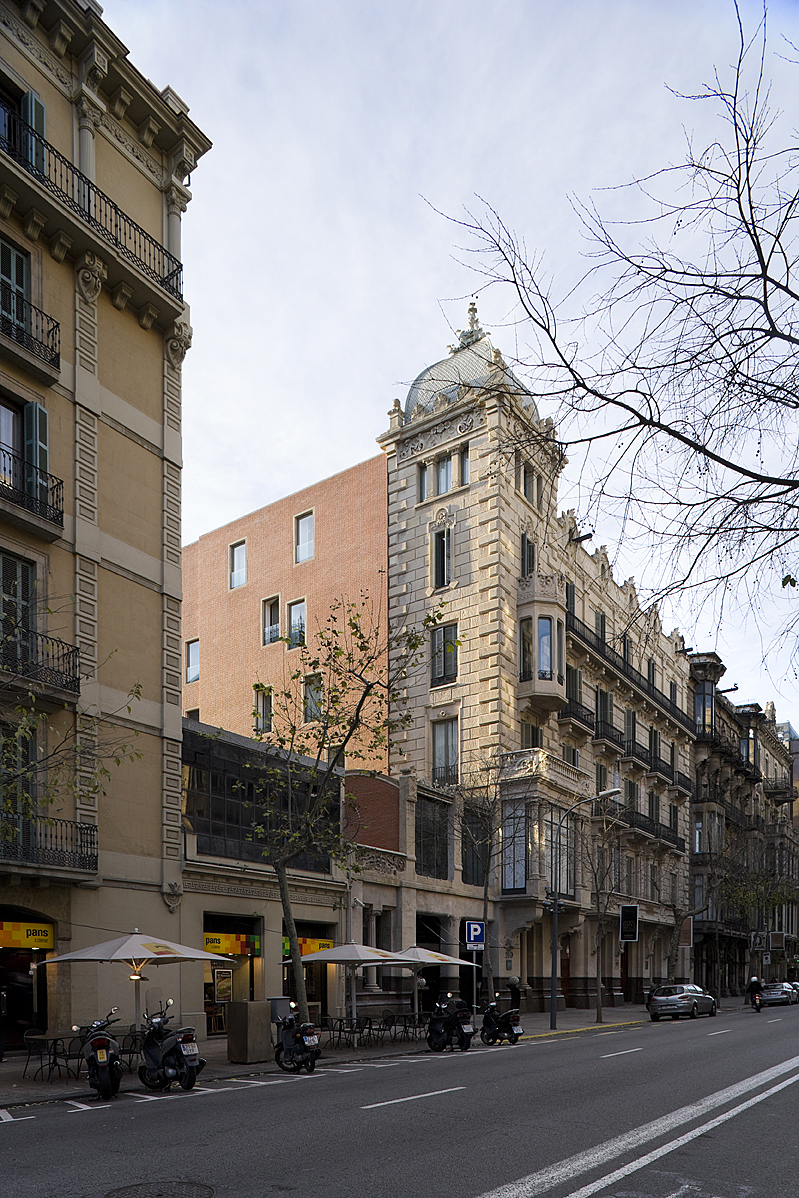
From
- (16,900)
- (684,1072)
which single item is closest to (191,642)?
(16,900)

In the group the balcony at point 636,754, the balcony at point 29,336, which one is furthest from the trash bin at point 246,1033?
the balcony at point 636,754

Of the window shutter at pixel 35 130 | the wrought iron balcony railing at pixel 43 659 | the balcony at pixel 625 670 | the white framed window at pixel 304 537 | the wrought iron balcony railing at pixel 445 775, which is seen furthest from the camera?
the white framed window at pixel 304 537

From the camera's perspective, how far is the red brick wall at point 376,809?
36.3 metres

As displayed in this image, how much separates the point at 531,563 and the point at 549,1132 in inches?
1336

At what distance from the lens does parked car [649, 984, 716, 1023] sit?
41.7 meters

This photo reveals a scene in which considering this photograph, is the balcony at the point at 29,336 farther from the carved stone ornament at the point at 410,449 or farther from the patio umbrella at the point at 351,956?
the carved stone ornament at the point at 410,449

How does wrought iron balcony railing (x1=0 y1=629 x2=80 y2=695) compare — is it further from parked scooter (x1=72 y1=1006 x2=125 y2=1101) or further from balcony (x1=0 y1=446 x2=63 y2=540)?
parked scooter (x1=72 y1=1006 x2=125 y2=1101)

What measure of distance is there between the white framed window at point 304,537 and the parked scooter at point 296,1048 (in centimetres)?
2989

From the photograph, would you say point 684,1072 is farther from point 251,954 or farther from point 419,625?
point 419,625

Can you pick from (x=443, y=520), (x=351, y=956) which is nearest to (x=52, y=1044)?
(x=351, y=956)

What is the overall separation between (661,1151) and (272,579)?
41.5 meters

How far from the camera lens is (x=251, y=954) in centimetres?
2931

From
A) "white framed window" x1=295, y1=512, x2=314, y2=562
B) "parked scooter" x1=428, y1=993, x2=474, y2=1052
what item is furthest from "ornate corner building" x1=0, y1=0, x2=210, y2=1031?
"white framed window" x1=295, y1=512, x2=314, y2=562

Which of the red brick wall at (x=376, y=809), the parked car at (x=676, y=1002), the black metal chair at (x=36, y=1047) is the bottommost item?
the parked car at (x=676, y=1002)
